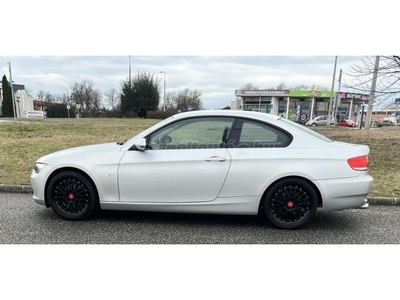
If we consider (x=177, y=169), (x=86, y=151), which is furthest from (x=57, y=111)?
(x=177, y=169)

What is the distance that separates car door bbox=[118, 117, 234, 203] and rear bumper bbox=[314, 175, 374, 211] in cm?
126

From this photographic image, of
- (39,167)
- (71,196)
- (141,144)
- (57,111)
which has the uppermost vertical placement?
(141,144)

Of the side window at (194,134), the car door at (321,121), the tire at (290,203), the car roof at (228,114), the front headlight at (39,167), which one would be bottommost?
the car door at (321,121)

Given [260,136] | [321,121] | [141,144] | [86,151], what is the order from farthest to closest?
[321,121] → [86,151] → [260,136] → [141,144]

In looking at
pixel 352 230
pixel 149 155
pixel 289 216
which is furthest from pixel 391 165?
pixel 149 155

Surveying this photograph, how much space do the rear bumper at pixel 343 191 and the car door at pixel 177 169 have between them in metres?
1.26

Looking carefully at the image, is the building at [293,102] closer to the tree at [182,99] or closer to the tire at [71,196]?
the tree at [182,99]

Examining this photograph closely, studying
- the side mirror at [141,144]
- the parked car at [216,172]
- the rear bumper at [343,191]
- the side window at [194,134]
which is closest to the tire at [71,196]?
→ the parked car at [216,172]

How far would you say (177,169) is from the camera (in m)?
3.46

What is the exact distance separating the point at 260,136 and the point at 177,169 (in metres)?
1.16

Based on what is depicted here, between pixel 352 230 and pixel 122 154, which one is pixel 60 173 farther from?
pixel 352 230

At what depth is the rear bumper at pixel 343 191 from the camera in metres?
3.40

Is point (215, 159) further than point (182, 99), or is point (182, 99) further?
point (182, 99)

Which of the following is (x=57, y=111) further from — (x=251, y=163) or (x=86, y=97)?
(x=251, y=163)
